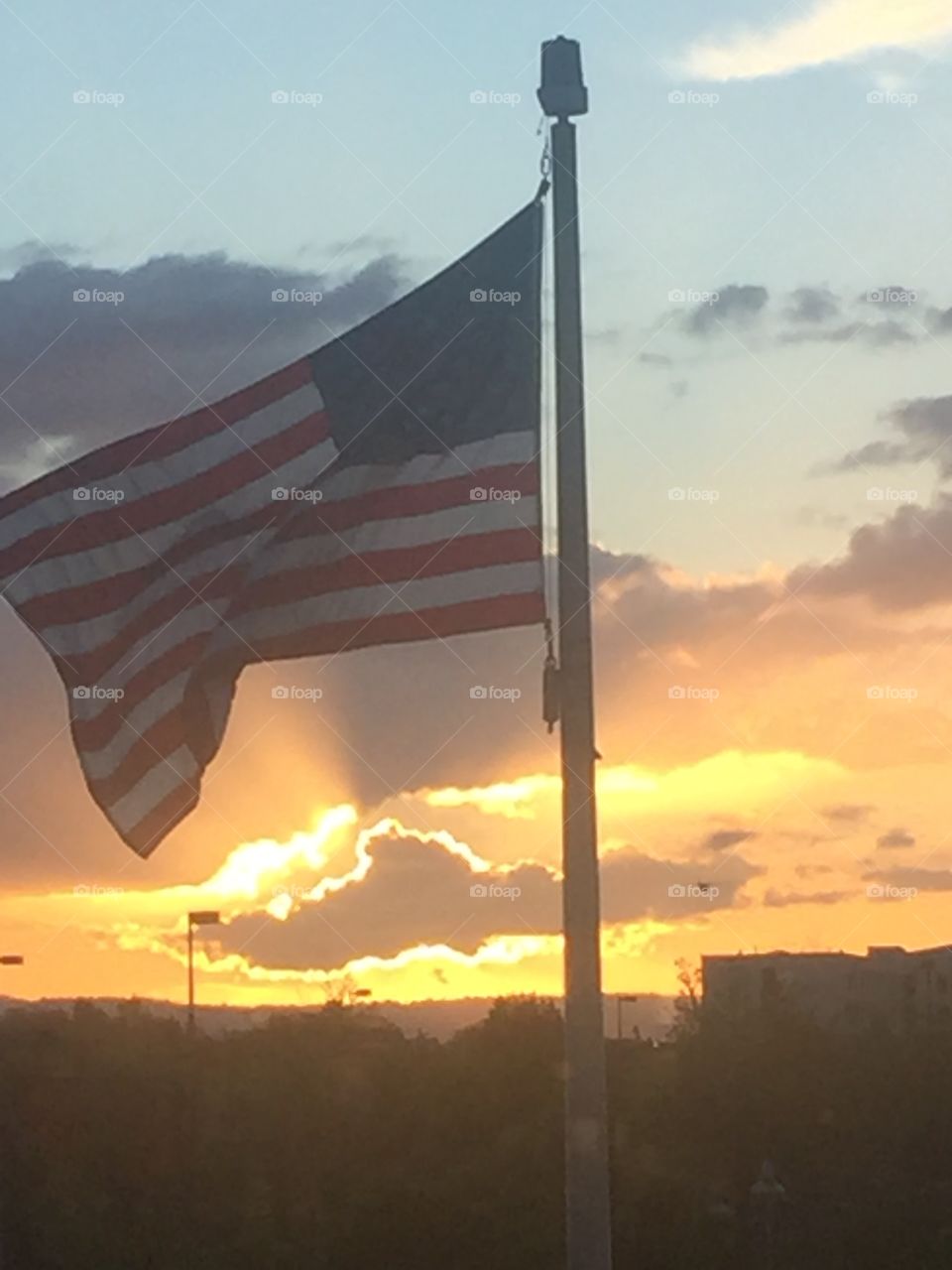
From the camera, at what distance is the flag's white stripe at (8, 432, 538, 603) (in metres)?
12.9

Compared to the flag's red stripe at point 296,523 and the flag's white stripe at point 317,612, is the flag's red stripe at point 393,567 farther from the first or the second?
the flag's red stripe at point 296,523

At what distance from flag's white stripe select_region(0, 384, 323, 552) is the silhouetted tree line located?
20722 millimetres

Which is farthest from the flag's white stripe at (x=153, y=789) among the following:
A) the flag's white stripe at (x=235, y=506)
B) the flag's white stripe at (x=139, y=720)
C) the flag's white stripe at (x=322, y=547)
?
the flag's white stripe at (x=235, y=506)

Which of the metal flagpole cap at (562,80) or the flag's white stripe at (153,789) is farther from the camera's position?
the flag's white stripe at (153,789)

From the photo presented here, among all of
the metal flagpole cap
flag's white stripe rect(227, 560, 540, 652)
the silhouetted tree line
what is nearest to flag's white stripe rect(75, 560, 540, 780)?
flag's white stripe rect(227, 560, 540, 652)

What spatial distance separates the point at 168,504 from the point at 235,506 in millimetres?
422

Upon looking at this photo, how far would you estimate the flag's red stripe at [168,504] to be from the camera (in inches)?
513

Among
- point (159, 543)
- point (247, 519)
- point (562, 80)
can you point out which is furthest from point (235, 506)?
point (562, 80)

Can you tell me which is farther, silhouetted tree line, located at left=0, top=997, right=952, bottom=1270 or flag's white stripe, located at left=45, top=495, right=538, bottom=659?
silhouetted tree line, located at left=0, top=997, right=952, bottom=1270

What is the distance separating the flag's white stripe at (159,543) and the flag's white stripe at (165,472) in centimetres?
22

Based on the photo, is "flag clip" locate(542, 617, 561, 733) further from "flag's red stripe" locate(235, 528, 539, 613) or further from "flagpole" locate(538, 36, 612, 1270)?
"flag's red stripe" locate(235, 528, 539, 613)

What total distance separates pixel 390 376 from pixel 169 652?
86.8 inches

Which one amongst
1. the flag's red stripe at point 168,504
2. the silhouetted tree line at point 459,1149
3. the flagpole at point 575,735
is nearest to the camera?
the flagpole at point 575,735

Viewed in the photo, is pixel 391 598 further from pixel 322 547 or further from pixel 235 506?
pixel 235 506
